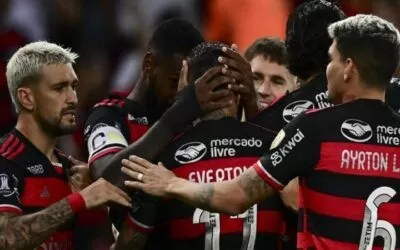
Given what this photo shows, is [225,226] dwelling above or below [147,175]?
below

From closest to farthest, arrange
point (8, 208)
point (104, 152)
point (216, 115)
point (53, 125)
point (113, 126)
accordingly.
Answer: point (216, 115)
point (8, 208)
point (104, 152)
point (53, 125)
point (113, 126)

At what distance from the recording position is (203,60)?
6.14 meters

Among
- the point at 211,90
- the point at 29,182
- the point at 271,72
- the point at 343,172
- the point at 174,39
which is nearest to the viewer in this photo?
the point at 343,172

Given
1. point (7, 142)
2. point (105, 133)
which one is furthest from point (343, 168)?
point (7, 142)

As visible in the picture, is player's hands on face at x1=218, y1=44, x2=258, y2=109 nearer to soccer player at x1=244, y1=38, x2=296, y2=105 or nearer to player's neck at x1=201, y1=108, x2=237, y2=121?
player's neck at x1=201, y1=108, x2=237, y2=121

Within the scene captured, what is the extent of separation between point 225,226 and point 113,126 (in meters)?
1.06

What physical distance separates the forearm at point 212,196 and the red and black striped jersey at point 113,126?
85cm

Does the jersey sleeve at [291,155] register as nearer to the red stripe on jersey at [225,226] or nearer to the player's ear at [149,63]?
the red stripe on jersey at [225,226]

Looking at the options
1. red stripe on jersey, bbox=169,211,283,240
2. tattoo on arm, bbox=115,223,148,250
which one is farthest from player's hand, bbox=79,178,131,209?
red stripe on jersey, bbox=169,211,283,240

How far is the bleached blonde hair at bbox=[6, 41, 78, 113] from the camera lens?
6.68m

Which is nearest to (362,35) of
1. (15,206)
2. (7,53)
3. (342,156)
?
(342,156)

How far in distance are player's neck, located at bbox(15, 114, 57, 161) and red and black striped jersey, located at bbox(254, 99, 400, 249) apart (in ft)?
4.61

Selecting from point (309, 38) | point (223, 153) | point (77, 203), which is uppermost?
point (309, 38)

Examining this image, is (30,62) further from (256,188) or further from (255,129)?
(256,188)
